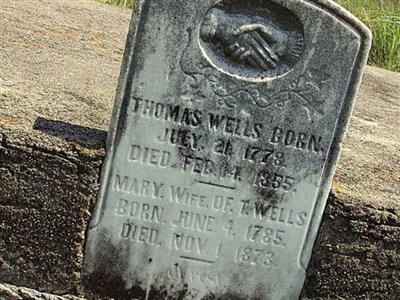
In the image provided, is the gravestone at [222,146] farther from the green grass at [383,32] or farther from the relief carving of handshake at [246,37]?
the green grass at [383,32]

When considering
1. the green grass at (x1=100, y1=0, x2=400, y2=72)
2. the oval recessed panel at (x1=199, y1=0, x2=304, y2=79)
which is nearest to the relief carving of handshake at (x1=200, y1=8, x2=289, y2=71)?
the oval recessed panel at (x1=199, y1=0, x2=304, y2=79)

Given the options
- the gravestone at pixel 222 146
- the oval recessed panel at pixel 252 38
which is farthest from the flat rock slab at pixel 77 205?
the oval recessed panel at pixel 252 38

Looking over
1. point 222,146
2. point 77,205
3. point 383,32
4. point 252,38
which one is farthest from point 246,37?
point 383,32

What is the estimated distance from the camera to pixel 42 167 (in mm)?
2824

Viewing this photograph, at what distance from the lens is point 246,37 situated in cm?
278

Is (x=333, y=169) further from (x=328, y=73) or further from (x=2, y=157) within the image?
(x=2, y=157)

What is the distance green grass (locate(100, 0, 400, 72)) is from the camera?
6.46 metres

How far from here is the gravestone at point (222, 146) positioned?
9.08ft

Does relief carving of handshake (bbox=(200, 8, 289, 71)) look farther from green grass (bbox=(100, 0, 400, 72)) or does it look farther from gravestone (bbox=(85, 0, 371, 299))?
green grass (bbox=(100, 0, 400, 72))

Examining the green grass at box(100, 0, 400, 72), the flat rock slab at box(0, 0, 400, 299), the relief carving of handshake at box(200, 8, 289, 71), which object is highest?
the green grass at box(100, 0, 400, 72)

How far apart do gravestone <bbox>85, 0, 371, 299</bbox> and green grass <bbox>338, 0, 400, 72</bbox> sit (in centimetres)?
368

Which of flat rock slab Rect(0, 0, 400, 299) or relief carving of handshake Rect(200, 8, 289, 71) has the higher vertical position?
relief carving of handshake Rect(200, 8, 289, 71)

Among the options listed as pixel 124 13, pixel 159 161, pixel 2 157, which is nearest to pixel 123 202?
pixel 159 161

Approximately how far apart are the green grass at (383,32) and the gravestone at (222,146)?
368 cm
